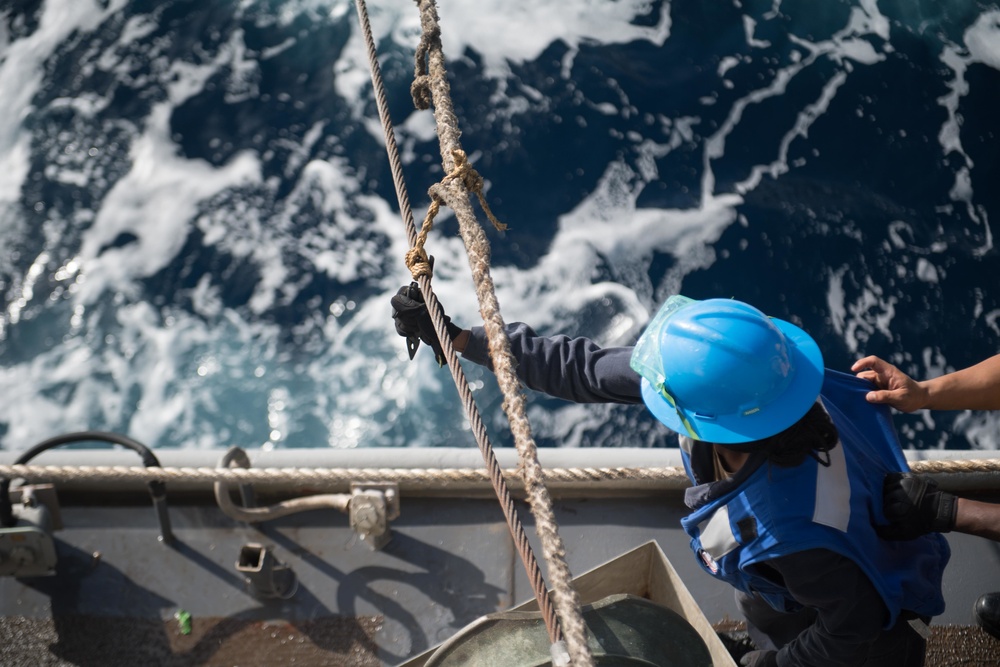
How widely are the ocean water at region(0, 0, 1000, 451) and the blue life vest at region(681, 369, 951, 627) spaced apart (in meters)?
2.62

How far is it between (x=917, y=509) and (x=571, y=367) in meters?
0.90

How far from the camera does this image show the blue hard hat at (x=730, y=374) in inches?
62.7

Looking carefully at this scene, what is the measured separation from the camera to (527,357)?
83.0 inches

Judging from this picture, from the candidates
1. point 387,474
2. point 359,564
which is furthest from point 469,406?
point 359,564

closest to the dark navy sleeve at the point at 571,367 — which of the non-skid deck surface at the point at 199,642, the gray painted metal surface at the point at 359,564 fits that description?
the gray painted metal surface at the point at 359,564

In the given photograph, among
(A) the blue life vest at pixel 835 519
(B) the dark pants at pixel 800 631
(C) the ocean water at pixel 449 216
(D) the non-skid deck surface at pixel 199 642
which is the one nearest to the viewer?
(A) the blue life vest at pixel 835 519

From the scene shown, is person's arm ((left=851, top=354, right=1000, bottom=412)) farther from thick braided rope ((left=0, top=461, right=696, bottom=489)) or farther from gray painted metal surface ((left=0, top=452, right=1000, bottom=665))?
gray painted metal surface ((left=0, top=452, right=1000, bottom=665))

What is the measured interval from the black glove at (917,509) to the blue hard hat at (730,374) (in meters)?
0.30

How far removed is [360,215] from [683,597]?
415 cm

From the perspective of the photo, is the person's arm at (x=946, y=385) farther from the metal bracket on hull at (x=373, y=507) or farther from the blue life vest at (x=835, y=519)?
the metal bracket on hull at (x=373, y=507)

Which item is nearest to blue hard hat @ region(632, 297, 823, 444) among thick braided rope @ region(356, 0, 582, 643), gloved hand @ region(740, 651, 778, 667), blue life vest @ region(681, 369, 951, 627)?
blue life vest @ region(681, 369, 951, 627)

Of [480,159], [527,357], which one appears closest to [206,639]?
[527,357]

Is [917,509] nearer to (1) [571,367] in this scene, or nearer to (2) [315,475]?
(1) [571,367]

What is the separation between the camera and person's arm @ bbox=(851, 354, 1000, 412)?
6.22 feet
